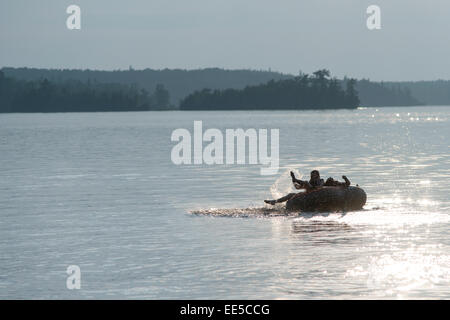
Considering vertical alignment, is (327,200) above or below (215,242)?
above

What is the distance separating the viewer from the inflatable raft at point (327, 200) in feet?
115

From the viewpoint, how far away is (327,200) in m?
35.1

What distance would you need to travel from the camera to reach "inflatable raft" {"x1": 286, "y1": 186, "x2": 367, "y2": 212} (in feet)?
115

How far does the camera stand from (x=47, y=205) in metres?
40.7

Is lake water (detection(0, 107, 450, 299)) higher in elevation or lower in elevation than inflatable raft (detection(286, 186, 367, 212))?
lower

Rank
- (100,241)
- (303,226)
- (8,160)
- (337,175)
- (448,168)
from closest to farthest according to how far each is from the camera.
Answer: (100,241) < (303,226) < (337,175) < (448,168) < (8,160)

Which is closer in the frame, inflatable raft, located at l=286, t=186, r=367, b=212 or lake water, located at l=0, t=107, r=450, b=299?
lake water, located at l=0, t=107, r=450, b=299

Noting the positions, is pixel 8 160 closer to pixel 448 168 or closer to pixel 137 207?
pixel 448 168

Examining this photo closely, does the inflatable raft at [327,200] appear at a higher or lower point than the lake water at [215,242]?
higher

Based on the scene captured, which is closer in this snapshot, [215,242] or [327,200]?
[215,242]

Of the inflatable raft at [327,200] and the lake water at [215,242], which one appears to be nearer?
the lake water at [215,242]
